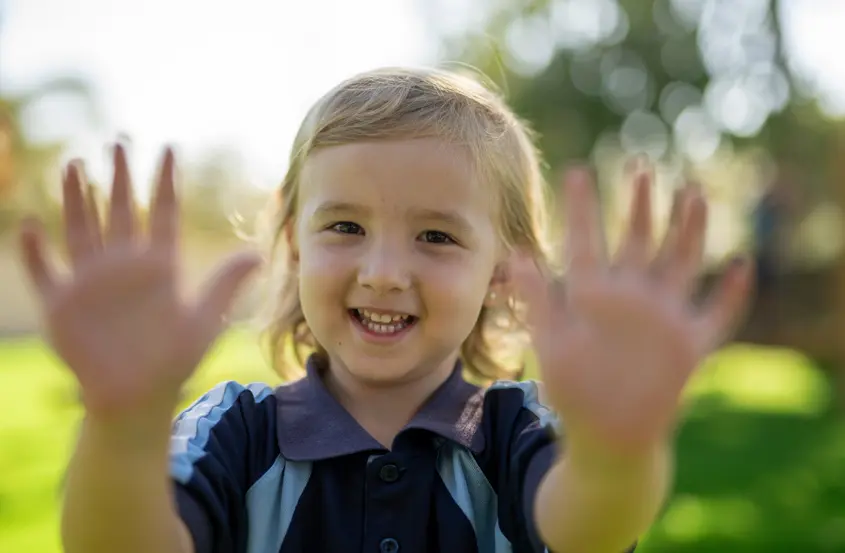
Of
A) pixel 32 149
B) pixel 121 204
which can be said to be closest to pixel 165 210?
→ pixel 121 204

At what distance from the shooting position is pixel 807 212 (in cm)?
1057

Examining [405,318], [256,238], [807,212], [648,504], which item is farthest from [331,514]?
[807,212]

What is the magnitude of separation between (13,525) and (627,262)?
3.74 metres

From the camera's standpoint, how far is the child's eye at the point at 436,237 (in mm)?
1854

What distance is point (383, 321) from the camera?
185 centimetres

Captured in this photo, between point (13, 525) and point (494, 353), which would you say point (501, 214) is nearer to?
point (494, 353)

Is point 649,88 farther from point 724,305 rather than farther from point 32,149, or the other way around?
point 32,149

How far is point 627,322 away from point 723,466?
4.65m

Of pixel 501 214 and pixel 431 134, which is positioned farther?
pixel 501 214

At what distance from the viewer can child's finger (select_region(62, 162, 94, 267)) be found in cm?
120

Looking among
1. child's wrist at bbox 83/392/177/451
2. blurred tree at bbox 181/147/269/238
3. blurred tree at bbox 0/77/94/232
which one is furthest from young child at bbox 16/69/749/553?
blurred tree at bbox 181/147/269/238

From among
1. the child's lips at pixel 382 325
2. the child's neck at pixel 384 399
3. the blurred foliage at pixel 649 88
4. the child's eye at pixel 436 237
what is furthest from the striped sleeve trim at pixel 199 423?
the blurred foliage at pixel 649 88

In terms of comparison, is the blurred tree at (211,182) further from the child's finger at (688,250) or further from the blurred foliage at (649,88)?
the child's finger at (688,250)

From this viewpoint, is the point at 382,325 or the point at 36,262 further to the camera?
the point at 382,325
